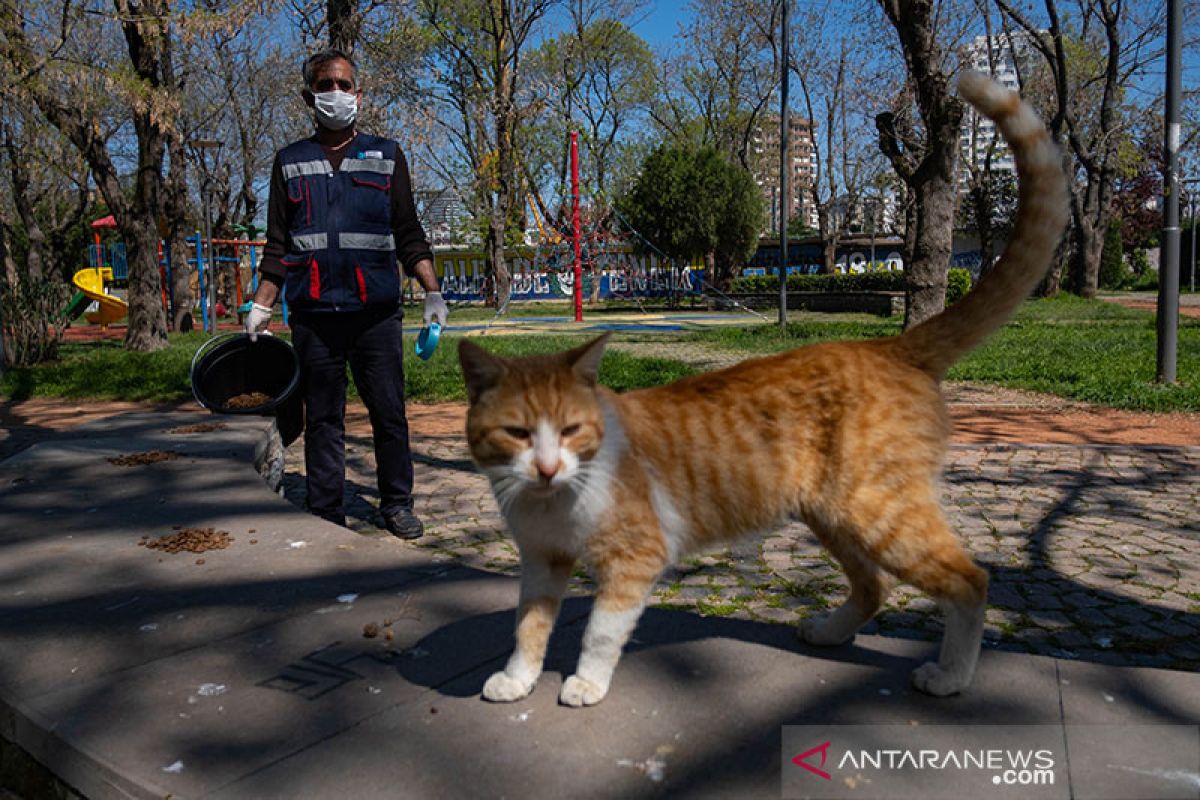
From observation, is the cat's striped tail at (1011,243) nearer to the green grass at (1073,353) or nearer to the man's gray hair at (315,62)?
the green grass at (1073,353)

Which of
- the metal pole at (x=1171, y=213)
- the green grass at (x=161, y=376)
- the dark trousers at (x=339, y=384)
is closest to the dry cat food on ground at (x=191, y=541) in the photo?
the dark trousers at (x=339, y=384)

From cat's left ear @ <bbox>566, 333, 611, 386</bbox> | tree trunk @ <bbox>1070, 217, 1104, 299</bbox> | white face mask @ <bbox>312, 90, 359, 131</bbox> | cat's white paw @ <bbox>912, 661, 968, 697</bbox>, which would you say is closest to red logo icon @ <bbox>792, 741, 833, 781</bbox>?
cat's white paw @ <bbox>912, 661, 968, 697</bbox>

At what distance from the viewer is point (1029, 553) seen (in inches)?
172

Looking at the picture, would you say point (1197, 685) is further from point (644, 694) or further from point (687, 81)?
point (687, 81)

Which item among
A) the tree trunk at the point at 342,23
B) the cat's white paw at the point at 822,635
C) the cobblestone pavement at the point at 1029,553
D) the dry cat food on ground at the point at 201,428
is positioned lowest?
the cobblestone pavement at the point at 1029,553

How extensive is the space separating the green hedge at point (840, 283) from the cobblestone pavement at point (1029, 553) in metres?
21.3

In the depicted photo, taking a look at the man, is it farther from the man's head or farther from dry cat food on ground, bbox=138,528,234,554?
dry cat food on ground, bbox=138,528,234,554

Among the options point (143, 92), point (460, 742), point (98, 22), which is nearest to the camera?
point (460, 742)

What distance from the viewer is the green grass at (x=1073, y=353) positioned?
902 centimetres

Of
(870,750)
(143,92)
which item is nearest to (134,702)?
(870,750)

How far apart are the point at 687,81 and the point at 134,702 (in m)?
47.3

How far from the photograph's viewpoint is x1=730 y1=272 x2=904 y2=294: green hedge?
27.0 m

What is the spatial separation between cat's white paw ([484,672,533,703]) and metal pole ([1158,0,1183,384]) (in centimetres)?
928

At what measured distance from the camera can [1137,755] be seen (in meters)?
2.00
